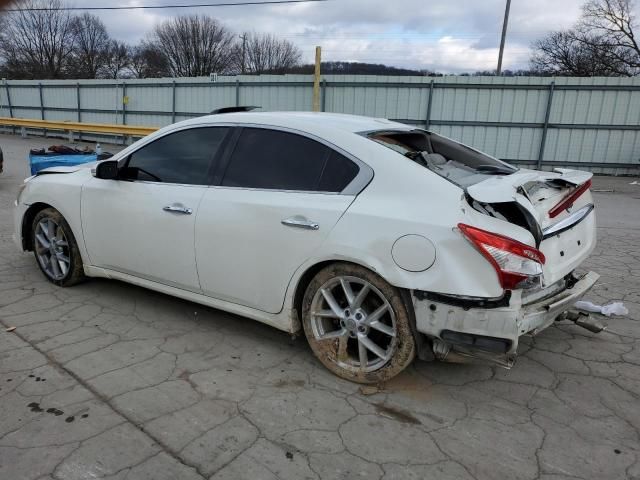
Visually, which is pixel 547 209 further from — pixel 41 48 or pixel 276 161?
pixel 41 48

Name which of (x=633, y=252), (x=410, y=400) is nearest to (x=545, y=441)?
(x=410, y=400)

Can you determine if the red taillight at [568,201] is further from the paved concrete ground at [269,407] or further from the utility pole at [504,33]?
the utility pole at [504,33]

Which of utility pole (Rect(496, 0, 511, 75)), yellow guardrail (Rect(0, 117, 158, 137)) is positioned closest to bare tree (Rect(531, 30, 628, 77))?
utility pole (Rect(496, 0, 511, 75))

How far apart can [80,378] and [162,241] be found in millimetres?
1085

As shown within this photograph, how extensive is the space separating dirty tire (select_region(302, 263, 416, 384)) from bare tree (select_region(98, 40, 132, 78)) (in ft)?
181

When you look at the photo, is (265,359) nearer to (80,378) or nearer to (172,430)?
(172,430)

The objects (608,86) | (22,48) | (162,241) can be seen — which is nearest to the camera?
(162,241)

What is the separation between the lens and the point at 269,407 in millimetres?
2799

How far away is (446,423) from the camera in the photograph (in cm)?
271

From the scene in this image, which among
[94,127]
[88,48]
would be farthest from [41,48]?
[94,127]

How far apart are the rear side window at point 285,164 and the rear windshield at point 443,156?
1.06 feet

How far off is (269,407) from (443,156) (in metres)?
2.04

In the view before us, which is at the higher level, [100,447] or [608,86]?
[608,86]

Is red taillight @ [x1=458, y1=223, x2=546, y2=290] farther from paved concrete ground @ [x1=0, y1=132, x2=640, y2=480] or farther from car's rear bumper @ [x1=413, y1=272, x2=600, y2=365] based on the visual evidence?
paved concrete ground @ [x1=0, y1=132, x2=640, y2=480]
